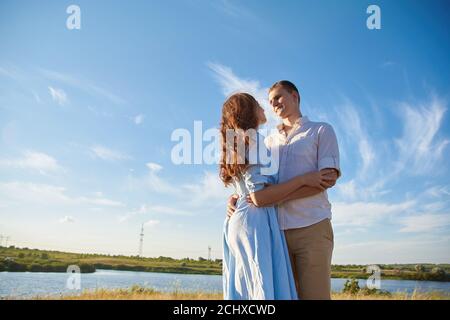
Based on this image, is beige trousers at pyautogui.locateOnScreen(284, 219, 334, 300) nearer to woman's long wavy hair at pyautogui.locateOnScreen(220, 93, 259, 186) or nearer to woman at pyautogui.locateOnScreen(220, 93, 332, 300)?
woman at pyautogui.locateOnScreen(220, 93, 332, 300)

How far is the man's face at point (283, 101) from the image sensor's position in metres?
3.67

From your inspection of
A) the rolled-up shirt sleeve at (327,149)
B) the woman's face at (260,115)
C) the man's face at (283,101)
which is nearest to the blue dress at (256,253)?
the woman's face at (260,115)

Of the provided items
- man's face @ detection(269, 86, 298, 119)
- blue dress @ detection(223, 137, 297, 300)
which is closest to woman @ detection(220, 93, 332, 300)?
blue dress @ detection(223, 137, 297, 300)

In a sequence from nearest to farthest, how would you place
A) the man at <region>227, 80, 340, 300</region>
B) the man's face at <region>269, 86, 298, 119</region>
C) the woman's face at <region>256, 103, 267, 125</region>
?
the man at <region>227, 80, 340, 300</region> → the woman's face at <region>256, 103, 267, 125</region> → the man's face at <region>269, 86, 298, 119</region>

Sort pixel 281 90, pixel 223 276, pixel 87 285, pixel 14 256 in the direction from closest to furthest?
pixel 223 276 < pixel 281 90 < pixel 87 285 < pixel 14 256

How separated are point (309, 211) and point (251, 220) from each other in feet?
1.64

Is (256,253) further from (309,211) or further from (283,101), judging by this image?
(283,101)

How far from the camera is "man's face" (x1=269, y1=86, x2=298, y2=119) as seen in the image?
3670 mm

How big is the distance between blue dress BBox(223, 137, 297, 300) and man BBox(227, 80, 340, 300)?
132mm

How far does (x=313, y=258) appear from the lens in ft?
10.3
